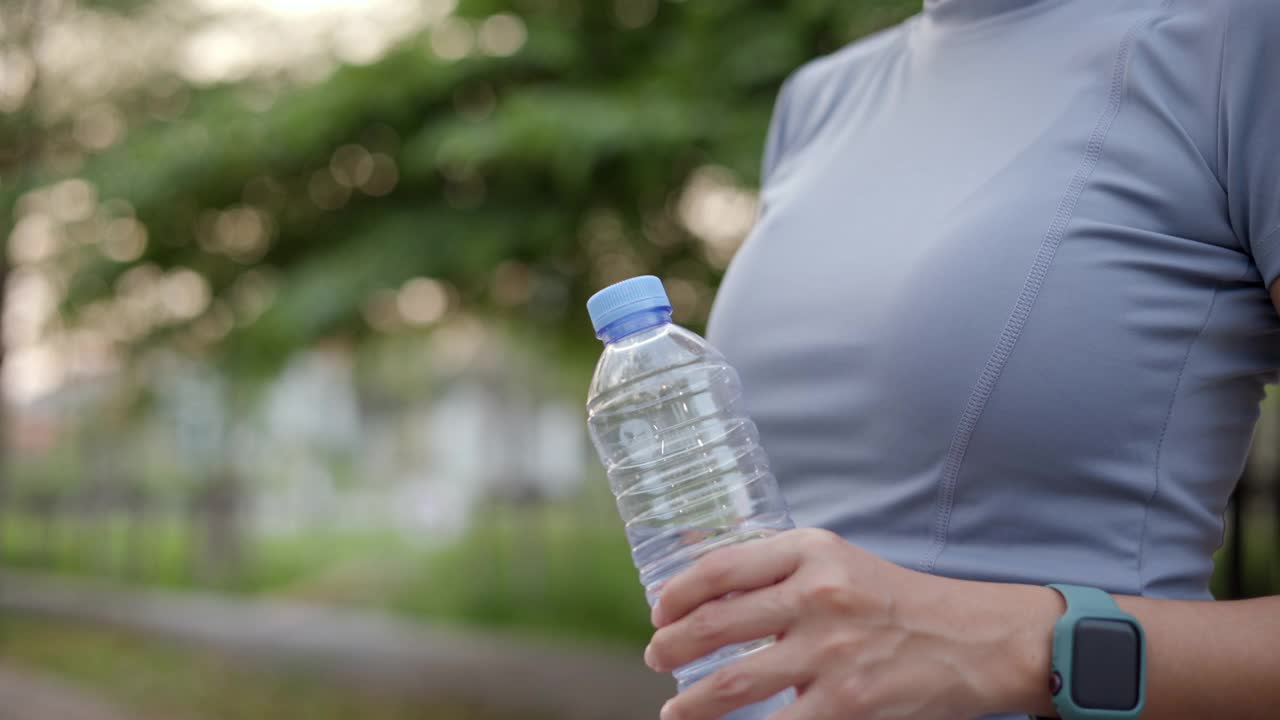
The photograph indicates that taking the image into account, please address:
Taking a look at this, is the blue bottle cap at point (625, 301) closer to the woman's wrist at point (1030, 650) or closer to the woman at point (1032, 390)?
the woman at point (1032, 390)

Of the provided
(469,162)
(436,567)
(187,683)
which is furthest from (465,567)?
(469,162)

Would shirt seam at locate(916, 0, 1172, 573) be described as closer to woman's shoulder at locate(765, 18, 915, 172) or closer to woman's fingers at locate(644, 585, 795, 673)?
woman's fingers at locate(644, 585, 795, 673)

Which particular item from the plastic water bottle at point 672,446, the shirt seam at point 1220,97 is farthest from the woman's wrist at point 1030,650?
the shirt seam at point 1220,97

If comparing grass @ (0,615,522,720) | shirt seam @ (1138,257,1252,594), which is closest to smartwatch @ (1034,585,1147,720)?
shirt seam @ (1138,257,1252,594)

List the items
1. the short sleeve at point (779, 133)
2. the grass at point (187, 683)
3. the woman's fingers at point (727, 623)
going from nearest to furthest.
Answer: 1. the woman's fingers at point (727, 623)
2. the short sleeve at point (779, 133)
3. the grass at point (187, 683)

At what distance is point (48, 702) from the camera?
8.62 meters

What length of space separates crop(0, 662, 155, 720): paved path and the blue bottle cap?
27.8ft

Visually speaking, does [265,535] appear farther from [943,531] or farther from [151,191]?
[943,531]

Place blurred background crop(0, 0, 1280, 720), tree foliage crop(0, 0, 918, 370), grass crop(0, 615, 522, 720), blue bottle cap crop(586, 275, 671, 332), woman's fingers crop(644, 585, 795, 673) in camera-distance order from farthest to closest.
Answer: grass crop(0, 615, 522, 720), blurred background crop(0, 0, 1280, 720), tree foliage crop(0, 0, 918, 370), blue bottle cap crop(586, 275, 671, 332), woman's fingers crop(644, 585, 795, 673)

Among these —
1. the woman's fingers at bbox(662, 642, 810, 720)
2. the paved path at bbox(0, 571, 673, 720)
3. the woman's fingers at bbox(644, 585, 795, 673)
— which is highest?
the paved path at bbox(0, 571, 673, 720)

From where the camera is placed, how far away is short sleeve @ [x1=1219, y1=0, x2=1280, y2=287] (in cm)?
95

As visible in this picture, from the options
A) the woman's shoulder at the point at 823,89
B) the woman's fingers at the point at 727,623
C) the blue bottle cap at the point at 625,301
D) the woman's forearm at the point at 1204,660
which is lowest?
the woman's forearm at the point at 1204,660

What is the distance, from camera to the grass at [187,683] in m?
8.12

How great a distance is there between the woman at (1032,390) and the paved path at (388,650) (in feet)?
19.6
